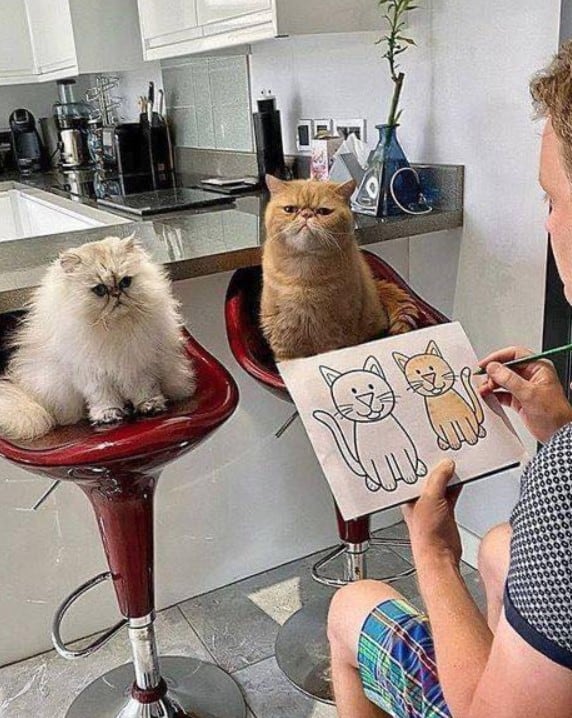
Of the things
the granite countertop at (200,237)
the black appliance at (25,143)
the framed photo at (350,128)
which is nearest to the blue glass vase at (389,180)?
the granite countertop at (200,237)

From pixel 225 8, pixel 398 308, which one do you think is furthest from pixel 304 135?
pixel 398 308

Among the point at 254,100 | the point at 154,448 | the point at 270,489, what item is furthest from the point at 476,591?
the point at 254,100

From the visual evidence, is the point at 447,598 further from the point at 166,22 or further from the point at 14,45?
the point at 14,45

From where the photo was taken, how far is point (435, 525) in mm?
924

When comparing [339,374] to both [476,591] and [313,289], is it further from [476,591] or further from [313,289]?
[476,591]

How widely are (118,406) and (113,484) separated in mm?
141

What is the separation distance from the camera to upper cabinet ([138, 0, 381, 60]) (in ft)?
5.74

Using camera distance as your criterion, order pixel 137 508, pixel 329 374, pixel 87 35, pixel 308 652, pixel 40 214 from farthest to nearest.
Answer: pixel 40 214
pixel 87 35
pixel 308 652
pixel 137 508
pixel 329 374

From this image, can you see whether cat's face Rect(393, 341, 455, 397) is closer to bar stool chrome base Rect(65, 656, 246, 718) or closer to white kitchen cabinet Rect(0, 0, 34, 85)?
bar stool chrome base Rect(65, 656, 246, 718)

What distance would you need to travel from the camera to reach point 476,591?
1.98 m

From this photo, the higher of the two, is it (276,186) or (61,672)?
(276,186)

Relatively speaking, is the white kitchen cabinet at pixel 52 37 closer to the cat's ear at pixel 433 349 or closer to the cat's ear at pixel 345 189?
the cat's ear at pixel 345 189

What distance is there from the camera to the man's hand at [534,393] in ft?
3.67

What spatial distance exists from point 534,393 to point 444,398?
5.2 inches
